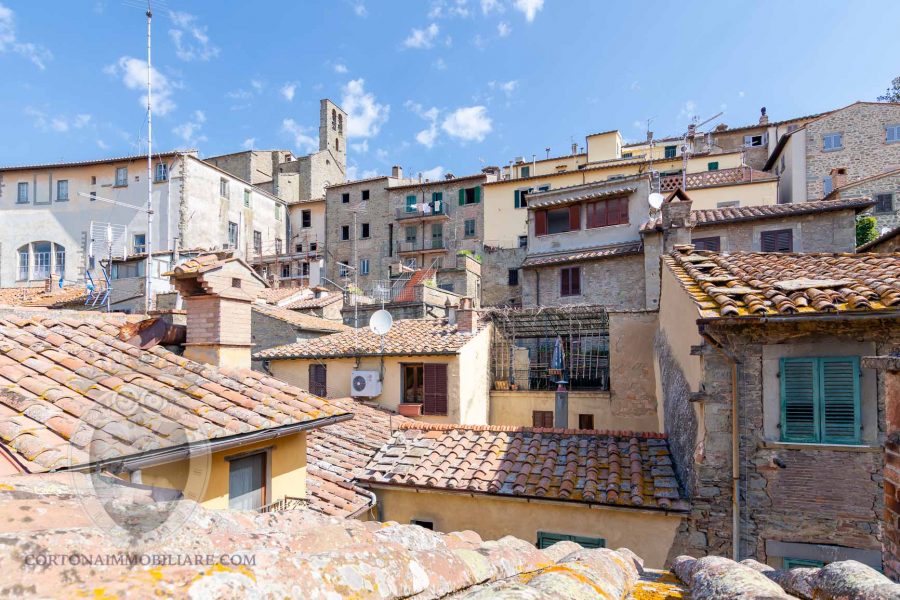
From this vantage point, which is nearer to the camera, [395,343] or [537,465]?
[537,465]

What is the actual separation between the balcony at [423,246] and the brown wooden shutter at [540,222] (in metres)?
16.3

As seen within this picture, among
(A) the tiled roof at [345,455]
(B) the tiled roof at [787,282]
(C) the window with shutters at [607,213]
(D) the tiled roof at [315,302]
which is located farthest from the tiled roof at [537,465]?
(D) the tiled roof at [315,302]

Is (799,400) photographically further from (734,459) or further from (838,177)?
(838,177)

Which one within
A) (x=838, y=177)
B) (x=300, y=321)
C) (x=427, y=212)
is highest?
(x=427, y=212)

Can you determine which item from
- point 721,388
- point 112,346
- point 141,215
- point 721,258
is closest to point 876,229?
point 721,258

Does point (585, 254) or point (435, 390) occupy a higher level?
point (585, 254)

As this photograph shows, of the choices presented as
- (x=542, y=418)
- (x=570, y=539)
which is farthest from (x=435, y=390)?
(x=570, y=539)

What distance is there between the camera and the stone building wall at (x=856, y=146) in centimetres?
2986

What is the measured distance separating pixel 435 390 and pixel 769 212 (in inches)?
648

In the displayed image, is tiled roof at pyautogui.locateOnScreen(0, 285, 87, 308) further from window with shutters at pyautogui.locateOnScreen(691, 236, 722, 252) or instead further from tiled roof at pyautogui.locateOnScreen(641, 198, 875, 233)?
window with shutters at pyautogui.locateOnScreen(691, 236, 722, 252)

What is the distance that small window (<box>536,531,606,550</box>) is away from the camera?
7996mm

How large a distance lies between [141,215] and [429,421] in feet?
114

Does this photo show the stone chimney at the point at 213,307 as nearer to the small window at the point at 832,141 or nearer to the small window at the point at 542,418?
the small window at the point at 542,418

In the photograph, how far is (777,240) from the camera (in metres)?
18.9
